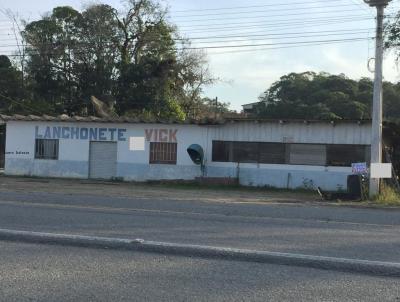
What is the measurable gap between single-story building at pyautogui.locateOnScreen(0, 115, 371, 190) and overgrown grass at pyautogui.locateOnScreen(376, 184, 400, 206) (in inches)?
177

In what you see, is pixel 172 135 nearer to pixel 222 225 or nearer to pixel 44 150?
pixel 44 150

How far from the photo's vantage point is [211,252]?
796 cm

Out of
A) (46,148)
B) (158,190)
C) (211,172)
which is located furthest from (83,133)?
(158,190)

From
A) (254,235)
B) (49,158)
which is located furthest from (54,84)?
(254,235)

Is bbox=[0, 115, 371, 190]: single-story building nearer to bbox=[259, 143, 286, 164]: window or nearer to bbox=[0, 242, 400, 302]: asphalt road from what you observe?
bbox=[259, 143, 286, 164]: window

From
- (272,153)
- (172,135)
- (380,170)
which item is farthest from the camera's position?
(172,135)

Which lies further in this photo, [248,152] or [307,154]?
[248,152]

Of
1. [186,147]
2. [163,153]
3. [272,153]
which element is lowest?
[163,153]

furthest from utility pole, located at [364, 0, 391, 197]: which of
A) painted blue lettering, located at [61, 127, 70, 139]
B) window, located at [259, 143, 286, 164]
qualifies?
painted blue lettering, located at [61, 127, 70, 139]

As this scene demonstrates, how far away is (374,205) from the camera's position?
18.9 m

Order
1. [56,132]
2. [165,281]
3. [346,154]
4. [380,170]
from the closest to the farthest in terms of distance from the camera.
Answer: [165,281], [380,170], [346,154], [56,132]

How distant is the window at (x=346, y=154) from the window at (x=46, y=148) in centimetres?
1420

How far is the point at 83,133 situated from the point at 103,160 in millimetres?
1761

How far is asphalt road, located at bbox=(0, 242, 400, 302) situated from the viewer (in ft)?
Result: 19.2
